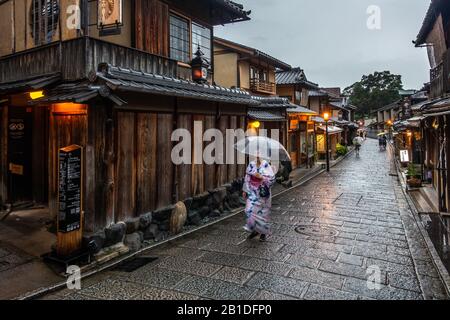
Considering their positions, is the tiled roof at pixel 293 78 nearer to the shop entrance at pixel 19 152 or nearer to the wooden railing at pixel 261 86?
the wooden railing at pixel 261 86

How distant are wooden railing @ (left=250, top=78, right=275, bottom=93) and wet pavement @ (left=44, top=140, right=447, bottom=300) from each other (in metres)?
13.9

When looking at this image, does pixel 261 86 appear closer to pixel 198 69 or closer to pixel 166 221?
pixel 198 69

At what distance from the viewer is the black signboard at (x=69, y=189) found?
7.06 metres

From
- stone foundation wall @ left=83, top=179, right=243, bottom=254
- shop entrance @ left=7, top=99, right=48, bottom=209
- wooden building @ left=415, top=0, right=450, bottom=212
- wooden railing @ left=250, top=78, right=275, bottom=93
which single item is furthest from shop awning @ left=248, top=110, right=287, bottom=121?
shop entrance @ left=7, top=99, right=48, bottom=209

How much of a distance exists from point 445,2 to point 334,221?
37.6ft

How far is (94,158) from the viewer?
25.4 feet

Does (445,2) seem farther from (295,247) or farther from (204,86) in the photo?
(295,247)

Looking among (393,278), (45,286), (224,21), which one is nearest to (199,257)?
(45,286)

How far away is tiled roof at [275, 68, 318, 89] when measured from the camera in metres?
32.1

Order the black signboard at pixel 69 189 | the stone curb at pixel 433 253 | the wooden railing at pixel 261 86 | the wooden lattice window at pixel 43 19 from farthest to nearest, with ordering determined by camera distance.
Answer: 1. the wooden railing at pixel 261 86
2. the wooden lattice window at pixel 43 19
3. the black signboard at pixel 69 189
4. the stone curb at pixel 433 253

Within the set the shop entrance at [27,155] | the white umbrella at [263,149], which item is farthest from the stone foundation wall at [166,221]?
the shop entrance at [27,155]

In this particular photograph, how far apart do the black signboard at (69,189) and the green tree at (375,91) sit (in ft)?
351

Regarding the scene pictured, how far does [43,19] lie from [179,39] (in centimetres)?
467

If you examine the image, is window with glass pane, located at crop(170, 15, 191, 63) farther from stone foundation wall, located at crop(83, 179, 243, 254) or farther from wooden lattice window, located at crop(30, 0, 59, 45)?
stone foundation wall, located at crop(83, 179, 243, 254)
